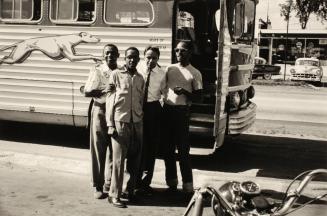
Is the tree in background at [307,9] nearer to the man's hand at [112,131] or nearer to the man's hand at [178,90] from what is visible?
the man's hand at [178,90]

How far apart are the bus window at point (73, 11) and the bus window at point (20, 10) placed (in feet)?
1.09

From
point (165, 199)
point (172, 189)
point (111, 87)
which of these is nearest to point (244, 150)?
point (172, 189)

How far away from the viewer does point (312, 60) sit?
104 ft

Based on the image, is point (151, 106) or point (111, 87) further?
point (151, 106)

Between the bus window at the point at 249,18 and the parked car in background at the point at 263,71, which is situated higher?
the bus window at the point at 249,18

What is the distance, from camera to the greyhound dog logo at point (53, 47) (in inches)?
331

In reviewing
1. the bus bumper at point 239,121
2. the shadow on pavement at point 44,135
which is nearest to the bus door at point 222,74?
the bus bumper at point 239,121

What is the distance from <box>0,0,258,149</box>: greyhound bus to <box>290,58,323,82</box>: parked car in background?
2276 cm

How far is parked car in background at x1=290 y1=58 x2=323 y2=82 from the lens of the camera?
30.8 meters

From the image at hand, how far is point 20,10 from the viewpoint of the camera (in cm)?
881

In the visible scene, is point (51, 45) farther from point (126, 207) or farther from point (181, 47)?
point (126, 207)

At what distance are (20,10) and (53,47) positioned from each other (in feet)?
3.08

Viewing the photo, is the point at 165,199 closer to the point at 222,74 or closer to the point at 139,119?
the point at 139,119

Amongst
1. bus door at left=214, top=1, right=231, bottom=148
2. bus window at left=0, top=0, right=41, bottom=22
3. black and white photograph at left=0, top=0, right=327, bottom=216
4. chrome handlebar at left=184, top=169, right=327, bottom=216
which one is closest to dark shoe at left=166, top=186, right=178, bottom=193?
black and white photograph at left=0, top=0, right=327, bottom=216
